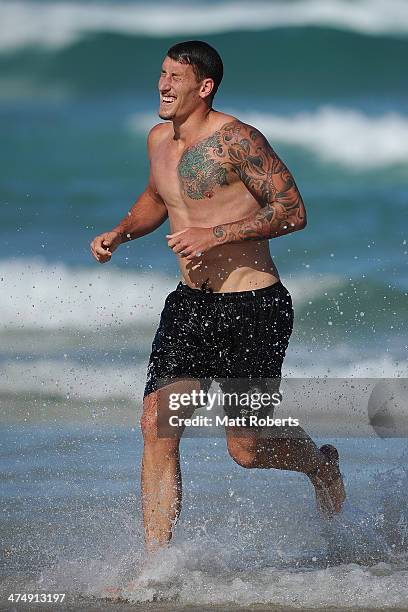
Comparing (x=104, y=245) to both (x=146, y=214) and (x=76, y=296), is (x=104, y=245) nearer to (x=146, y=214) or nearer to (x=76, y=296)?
(x=146, y=214)

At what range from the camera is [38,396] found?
809 cm

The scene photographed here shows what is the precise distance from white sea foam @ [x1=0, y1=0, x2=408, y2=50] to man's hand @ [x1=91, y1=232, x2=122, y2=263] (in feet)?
34.9

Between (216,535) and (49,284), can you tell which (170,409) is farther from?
(49,284)

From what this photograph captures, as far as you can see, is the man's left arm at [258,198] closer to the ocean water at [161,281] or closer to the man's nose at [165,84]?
the man's nose at [165,84]

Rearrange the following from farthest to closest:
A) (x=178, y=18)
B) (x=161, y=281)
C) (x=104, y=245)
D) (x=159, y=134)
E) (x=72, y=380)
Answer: (x=178, y=18)
(x=161, y=281)
(x=72, y=380)
(x=159, y=134)
(x=104, y=245)

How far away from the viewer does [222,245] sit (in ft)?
13.4

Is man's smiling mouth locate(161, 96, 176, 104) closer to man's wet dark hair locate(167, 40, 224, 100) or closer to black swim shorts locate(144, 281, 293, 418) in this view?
man's wet dark hair locate(167, 40, 224, 100)

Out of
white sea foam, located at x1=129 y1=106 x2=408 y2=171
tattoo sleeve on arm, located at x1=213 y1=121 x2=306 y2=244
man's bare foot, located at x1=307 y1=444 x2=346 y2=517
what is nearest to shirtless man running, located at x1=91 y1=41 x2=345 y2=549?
tattoo sleeve on arm, located at x1=213 y1=121 x2=306 y2=244

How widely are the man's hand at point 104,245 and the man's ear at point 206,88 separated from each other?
0.62 metres

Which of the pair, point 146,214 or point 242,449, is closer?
point 242,449

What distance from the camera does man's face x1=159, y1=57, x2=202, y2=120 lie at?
4.25m

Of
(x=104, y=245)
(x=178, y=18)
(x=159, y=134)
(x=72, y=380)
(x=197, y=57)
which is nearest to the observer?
(x=197, y=57)

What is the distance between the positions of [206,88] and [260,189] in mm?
435

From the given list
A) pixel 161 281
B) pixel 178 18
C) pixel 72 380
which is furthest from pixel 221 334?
pixel 178 18
